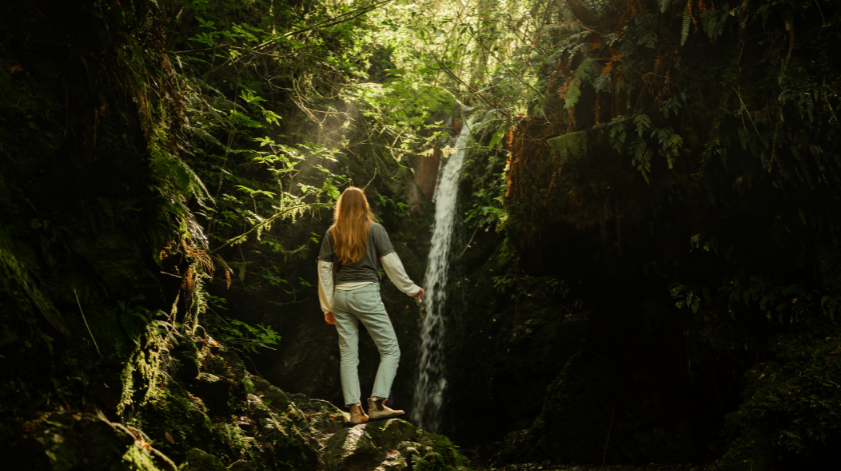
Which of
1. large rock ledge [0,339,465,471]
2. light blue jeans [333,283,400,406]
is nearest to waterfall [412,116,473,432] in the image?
light blue jeans [333,283,400,406]

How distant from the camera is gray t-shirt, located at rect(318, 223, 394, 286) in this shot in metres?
4.90

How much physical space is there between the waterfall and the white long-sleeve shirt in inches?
125

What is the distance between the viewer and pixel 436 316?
10.0 metres

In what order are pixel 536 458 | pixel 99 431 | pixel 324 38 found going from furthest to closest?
pixel 324 38
pixel 536 458
pixel 99 431

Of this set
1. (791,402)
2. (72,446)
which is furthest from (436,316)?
(72,446)

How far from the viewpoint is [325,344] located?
923 centimetres

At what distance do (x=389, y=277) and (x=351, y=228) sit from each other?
666 mm

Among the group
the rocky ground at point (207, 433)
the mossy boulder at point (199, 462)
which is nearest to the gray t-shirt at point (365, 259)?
the rocky ground at point (207, 433)

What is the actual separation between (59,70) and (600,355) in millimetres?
6976

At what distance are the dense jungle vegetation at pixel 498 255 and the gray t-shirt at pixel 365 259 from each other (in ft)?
4.05

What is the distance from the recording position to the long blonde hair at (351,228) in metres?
4.89

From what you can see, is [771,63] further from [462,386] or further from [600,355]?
[462,386]

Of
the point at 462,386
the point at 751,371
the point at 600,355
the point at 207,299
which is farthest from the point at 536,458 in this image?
the point at 207,299

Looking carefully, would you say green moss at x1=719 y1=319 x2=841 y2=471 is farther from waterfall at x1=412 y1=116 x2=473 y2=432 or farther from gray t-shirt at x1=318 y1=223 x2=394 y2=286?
waterfall at x1=412 y1=116 x2=473 y2=432
